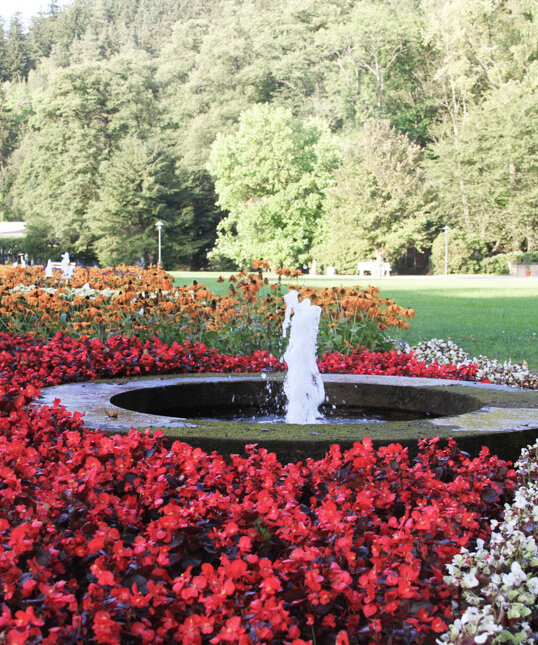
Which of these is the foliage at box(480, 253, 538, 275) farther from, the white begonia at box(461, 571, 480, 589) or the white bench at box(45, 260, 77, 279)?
the white begonia at box(461, 571, 480, 589)

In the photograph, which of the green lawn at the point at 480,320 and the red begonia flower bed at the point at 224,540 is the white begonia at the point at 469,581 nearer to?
the red begonia flower bed at the point at 224,540

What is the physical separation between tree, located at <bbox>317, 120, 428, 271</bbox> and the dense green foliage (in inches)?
3.6

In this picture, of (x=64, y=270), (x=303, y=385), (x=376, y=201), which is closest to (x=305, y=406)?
(x=303, y=385)

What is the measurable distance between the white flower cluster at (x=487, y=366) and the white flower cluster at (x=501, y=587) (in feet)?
12.6

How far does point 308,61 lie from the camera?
4747 cm

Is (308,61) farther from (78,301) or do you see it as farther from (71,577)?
(71,577)

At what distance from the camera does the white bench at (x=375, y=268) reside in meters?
36.9

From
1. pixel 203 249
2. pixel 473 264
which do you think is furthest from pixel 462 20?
pixel 203 249

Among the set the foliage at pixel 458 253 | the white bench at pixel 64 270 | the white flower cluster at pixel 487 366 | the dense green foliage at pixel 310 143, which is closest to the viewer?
the white flower cluster at pixel 487 366

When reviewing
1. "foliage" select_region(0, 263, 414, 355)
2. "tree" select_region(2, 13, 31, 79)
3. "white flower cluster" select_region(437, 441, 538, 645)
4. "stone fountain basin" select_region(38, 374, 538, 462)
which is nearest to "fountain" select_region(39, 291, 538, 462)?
"stone fountain basin" select_region(38, 374, 538, 462)

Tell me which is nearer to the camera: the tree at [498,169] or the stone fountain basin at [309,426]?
the stone fountain basin at [309,426]

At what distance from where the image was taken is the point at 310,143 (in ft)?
134

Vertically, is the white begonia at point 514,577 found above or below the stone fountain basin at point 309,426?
below

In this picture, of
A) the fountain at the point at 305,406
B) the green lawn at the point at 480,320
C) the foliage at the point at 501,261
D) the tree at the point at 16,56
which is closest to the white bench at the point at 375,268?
the foliage at the point at 501,261
